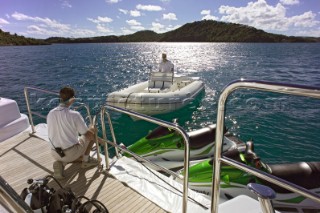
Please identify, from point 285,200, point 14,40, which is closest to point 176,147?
point 285,200

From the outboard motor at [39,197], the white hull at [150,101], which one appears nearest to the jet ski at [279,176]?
the outboard motor at [39,197]

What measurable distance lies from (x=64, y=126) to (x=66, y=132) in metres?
0.09

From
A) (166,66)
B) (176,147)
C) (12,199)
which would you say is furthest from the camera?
(166,66)

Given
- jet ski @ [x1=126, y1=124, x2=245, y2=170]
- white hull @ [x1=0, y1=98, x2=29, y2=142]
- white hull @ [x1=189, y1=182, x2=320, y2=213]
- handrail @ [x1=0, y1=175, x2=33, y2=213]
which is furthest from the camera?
jet ski @ [x1=126, y1=124, x2=245, y2=170]

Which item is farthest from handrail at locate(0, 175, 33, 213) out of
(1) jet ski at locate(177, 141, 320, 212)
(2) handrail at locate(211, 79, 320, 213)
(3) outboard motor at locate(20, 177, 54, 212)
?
(1) jet ski at locate(177, 141, 320, 212)

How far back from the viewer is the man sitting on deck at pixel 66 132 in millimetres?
3107

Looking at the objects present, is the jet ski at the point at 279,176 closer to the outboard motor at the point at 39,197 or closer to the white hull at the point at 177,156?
the white hull at the point at 177,156

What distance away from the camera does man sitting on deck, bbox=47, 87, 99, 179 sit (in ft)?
10.2

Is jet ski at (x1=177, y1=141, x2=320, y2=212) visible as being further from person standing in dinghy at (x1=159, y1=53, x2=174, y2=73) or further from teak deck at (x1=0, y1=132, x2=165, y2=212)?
person standing in dinghy at (x1=159, y1=53, x2=174, y2=73)

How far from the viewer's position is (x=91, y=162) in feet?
11.7

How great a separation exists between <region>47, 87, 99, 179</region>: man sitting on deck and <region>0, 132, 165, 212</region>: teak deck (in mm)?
281

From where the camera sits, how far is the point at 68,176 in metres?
3.37

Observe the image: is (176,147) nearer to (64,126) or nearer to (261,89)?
(64,126)

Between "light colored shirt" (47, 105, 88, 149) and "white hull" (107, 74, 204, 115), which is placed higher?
"light colored shirt" (47, 105, 88, 149)
